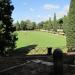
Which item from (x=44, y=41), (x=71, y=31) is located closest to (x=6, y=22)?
(x=71, y=31)

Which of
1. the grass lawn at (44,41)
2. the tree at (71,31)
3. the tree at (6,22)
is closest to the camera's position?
the tree at (71,31)

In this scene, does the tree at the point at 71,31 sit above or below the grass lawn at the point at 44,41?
above

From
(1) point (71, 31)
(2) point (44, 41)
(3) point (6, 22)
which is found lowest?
(2) point (44, 41)

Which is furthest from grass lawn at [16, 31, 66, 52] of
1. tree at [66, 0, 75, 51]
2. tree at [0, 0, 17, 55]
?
tree at [66, 0, 75, 51]

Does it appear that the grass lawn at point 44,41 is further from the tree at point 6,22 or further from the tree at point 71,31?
the tree at point 71,31

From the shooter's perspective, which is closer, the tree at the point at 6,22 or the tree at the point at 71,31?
the tree at the point at 71,31

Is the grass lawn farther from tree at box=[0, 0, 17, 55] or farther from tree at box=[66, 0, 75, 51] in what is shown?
tree at box=[66, 0, 75, 51]

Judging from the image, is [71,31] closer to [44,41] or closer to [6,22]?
[6,22]

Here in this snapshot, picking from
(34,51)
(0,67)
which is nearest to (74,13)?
(34,51)

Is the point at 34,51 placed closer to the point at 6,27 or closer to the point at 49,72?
the point at 6,27

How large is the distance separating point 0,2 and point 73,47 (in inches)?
496

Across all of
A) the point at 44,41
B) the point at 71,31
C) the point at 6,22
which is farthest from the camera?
the point at 44,41

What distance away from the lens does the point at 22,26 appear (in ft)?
372

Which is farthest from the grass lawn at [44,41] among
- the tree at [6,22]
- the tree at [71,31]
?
the tree at [71,31]
